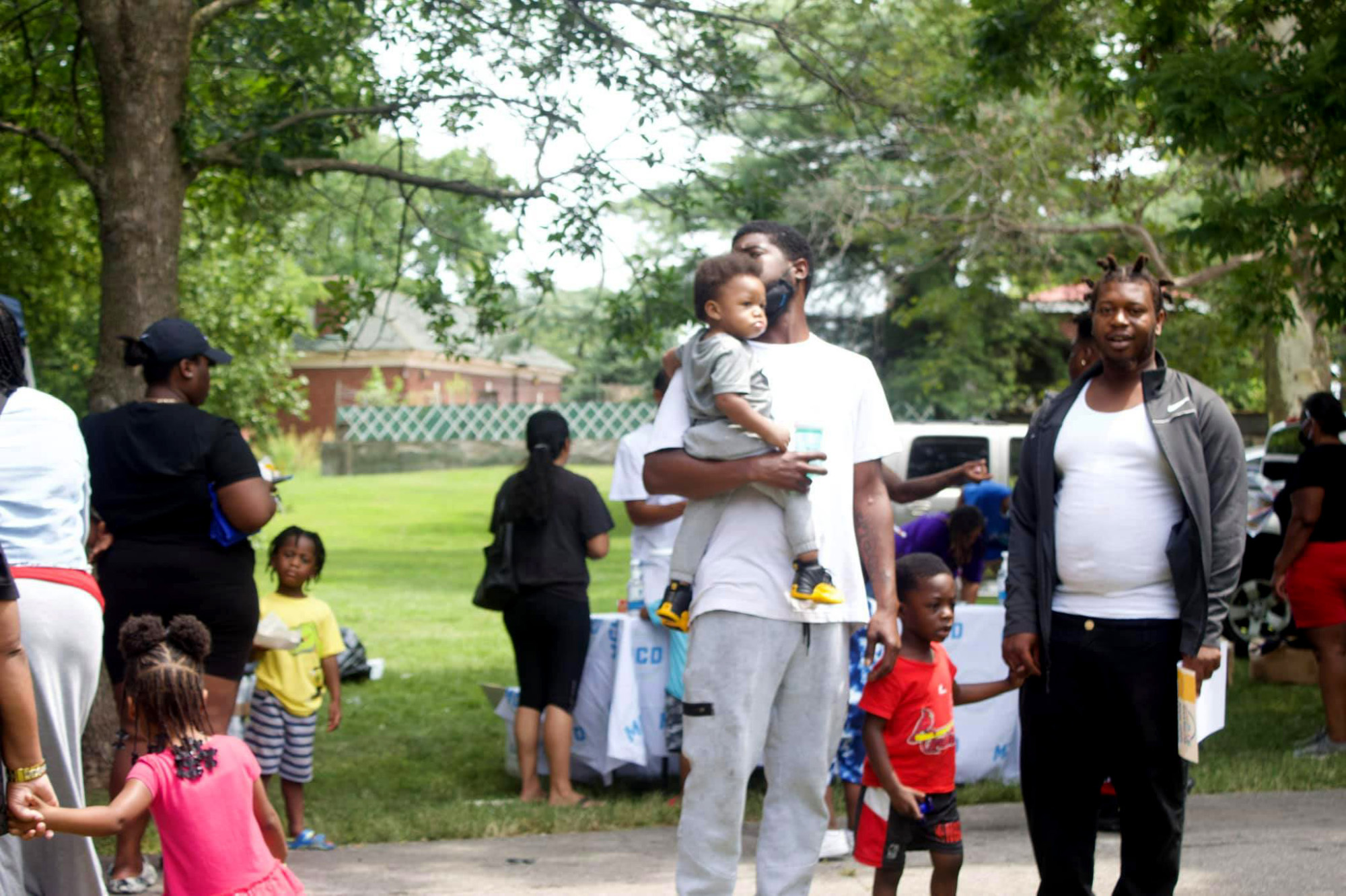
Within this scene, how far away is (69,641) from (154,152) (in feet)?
14.8

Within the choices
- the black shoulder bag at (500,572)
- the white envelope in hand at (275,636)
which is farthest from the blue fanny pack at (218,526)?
the black shoulder bag at (500,572)

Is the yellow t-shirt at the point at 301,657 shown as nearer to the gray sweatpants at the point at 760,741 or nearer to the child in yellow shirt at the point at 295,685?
the child in yellow shirt at the point at 295,685

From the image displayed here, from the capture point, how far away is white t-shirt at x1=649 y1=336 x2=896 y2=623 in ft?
13.5

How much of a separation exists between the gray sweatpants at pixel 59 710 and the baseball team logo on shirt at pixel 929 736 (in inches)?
96.1

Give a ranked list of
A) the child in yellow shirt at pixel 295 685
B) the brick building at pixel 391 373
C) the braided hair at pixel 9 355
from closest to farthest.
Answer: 1. the braided hair at pixel 9 355
2. the child in yellow shirt at pixel 295 685
3. the brick building at pixel 391 373

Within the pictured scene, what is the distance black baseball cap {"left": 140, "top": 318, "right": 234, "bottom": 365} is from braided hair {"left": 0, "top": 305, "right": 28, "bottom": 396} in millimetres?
1657

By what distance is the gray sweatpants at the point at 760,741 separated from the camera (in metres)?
4.05

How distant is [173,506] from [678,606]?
2.27 m

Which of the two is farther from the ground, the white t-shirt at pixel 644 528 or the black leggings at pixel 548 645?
the white t-shirt at pixel 644 528

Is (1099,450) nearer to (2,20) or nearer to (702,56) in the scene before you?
(702,56)

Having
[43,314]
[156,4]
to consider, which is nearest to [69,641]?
[156,4]

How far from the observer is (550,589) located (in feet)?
24.4

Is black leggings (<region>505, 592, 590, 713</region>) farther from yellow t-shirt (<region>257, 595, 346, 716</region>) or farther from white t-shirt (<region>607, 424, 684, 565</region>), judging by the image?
yellow t-shirt (<region>257, 595, 346, 716</region>)

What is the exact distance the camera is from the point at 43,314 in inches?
594
